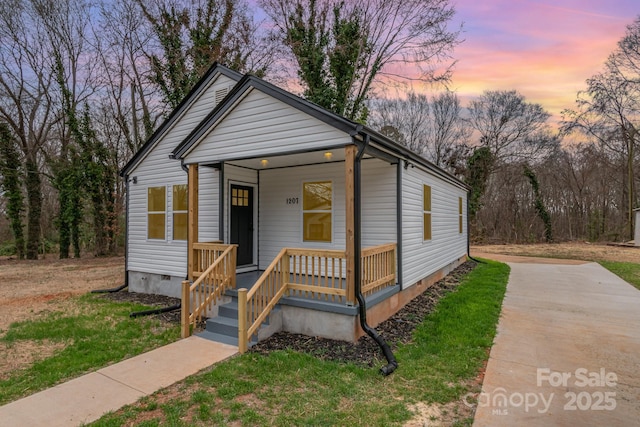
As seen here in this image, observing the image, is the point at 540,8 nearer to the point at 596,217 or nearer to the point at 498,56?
the point at 498,56

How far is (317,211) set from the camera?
24.4 ft

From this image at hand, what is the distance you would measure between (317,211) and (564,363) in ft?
15.9

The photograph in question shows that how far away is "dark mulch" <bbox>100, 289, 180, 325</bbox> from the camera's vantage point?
21.3ft

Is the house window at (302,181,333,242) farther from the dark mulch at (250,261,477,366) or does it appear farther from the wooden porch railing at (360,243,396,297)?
the dark mulch at (250,261,477,366)

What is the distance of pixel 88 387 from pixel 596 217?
1210 inches

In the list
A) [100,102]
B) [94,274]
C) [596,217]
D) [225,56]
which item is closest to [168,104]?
[225,56]

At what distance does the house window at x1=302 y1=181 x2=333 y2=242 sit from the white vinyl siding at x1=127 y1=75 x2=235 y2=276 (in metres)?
2.18

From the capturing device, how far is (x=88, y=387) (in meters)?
3.71

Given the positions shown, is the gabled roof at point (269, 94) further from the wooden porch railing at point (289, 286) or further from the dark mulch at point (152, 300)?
the dark mulch at point (152, 300)

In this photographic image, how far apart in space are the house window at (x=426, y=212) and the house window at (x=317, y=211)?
231 centimetres

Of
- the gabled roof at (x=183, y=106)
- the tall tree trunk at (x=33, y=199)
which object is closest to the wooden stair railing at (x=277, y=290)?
the gabled roof at (x=183, y=106)

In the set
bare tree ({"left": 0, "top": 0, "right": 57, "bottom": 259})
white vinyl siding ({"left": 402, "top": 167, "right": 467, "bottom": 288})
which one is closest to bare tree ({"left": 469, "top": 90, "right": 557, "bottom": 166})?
white vinyl siding ({"left": 402, "top": 167, "right": 467, "bottom": 288})

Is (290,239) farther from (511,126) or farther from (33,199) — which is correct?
(511,126)

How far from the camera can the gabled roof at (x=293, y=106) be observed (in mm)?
4996
